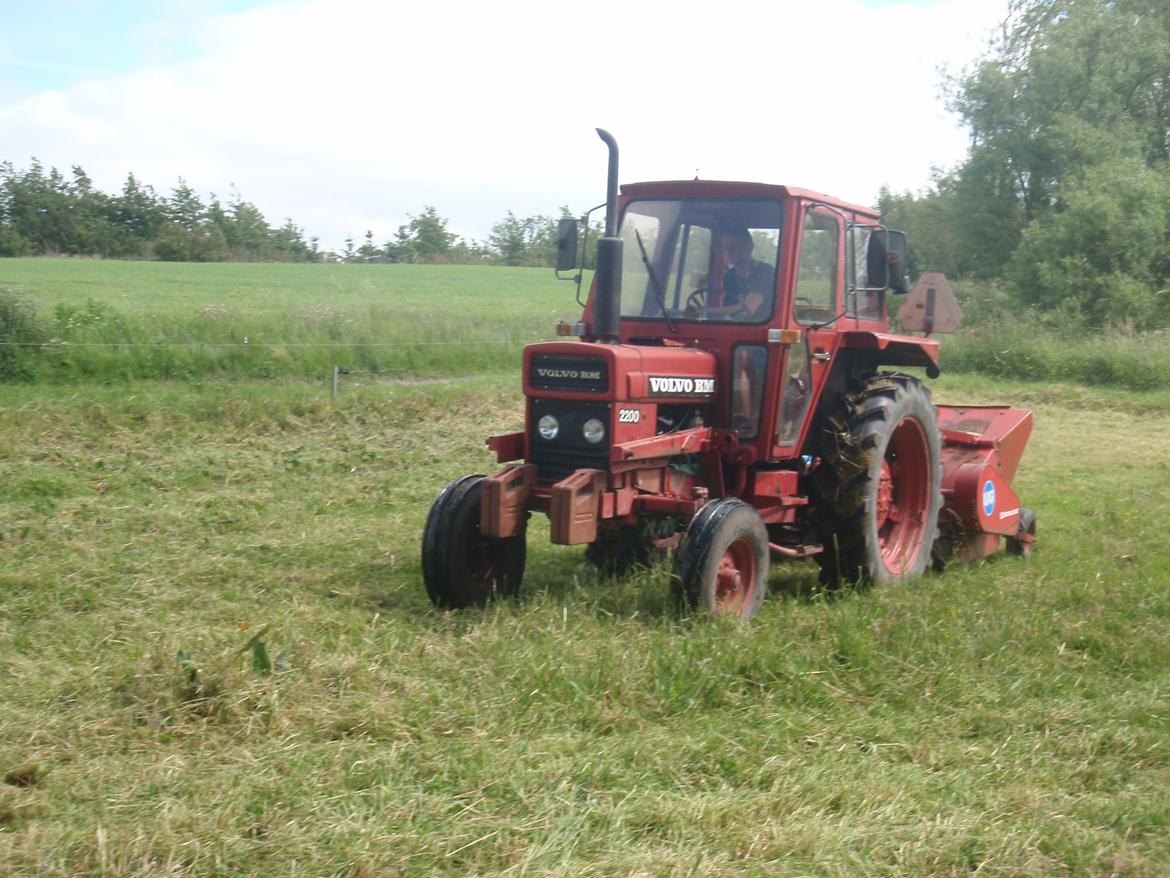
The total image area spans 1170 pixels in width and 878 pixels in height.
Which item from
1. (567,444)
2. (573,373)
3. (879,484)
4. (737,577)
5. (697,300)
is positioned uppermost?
(697,300)

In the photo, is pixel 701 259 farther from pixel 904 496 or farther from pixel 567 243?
pixel 904 496

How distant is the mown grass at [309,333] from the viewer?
1420cm

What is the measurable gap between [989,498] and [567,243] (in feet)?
10.8

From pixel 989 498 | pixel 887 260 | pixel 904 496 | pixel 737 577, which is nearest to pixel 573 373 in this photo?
pixel 737 577

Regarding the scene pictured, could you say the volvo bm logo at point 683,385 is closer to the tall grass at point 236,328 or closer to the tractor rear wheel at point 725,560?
the tractor rear wheel at point 725,560

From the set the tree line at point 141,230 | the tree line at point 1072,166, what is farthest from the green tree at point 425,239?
the tree line at point 1072,166

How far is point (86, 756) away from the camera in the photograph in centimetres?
425

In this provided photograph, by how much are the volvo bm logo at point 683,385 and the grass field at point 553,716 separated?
1056mm

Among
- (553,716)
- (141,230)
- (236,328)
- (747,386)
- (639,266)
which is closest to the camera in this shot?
(553,716)

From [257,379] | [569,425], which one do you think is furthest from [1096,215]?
[569,425]

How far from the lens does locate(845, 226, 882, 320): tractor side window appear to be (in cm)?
738

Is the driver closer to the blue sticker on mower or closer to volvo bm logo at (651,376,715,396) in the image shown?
volvo bm logo at (651,376,715,396)

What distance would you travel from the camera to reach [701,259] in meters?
7.01

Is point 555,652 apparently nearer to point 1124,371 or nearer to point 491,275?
point 1124,371
